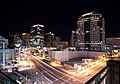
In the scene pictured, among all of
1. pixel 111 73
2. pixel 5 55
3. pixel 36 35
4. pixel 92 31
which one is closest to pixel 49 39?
pixel 36 35

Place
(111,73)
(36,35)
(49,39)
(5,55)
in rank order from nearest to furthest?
1. (111,73)
2. (5,55)
3. (36,35)
4. (49,39)

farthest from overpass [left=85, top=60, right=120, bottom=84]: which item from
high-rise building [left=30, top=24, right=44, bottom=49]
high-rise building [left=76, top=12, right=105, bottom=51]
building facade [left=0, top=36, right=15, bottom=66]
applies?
high-rise building [left=30, top=24, right=44, bottom=49]

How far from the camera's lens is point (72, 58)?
51188mm

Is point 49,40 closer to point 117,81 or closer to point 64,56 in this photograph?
point 64,56

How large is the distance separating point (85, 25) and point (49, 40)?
136 feet

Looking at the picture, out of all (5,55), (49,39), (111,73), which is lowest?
(5,55)

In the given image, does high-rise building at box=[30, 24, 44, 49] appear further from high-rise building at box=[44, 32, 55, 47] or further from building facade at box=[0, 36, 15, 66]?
building facade at box=[0, 36, 15, 66]

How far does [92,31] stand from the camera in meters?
101

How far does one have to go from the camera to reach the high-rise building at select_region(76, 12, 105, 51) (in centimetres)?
9931

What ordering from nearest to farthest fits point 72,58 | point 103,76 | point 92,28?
point 103,76
point 72,58
point 92,28

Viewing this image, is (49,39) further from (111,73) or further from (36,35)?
(111,73)

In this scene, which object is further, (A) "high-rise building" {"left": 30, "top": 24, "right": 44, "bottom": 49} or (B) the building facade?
(A) "high-rise building" {"left": 30, "top": 24, "right": 44, "bottom": 49}

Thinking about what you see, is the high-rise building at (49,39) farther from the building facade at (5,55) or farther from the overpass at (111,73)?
the overpass at (111,73)

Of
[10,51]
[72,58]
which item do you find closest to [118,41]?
[72,58]
